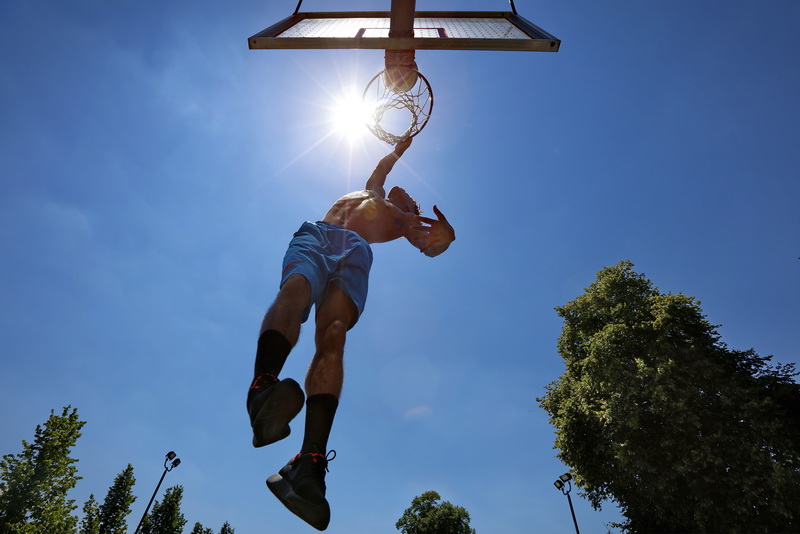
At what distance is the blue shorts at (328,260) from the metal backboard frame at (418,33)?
3.00 m

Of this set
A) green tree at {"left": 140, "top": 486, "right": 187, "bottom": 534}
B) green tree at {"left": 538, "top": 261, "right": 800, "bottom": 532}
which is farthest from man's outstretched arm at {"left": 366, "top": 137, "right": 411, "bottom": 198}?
green tree at {"left": 140, "top": 486, "right": 187, "bottom": 534}

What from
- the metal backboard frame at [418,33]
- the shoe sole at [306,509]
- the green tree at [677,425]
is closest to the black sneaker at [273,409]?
the shoe sole at [306,509]

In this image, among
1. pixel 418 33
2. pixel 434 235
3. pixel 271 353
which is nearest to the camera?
pixel 271 353

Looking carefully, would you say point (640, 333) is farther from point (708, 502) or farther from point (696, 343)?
point (708, 502)

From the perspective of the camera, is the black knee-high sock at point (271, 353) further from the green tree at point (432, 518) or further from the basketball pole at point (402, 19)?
the green tree at point (432, 518)

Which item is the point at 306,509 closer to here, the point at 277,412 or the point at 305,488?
the point at 305,488

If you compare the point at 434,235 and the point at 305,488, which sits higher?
the point at 434,235

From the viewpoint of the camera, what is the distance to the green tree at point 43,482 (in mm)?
13247

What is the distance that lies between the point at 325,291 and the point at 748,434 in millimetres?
13633

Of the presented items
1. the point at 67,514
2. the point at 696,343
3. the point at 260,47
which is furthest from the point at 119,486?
the point at 696,343

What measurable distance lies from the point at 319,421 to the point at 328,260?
119cm

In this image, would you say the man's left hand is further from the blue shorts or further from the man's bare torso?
the blue shorts

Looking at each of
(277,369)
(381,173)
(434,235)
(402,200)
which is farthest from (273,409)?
(381,173)

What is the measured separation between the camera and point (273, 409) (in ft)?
6.59
